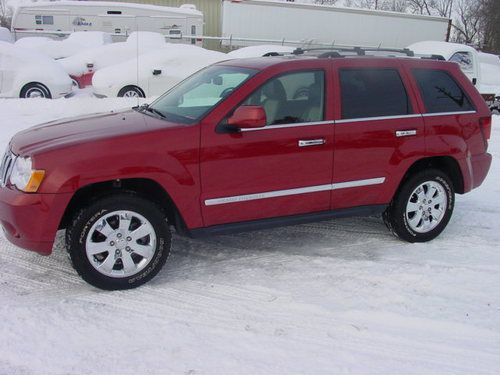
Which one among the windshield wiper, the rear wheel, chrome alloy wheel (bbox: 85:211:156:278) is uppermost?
the windshield wiper

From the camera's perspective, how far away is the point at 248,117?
13.0 ft

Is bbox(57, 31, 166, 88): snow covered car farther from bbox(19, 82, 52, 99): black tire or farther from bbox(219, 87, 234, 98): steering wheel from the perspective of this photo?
bbox(219, 87, 234, 98): steering wheel

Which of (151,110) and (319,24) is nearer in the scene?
(151,110)

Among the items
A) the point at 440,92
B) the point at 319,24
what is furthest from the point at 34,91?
the point at 319,24

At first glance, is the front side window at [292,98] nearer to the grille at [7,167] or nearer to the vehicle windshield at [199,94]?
the vehicle windshield at [199,94]

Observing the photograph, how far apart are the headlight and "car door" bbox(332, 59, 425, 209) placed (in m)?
2.36

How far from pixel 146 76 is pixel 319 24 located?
10.3 m

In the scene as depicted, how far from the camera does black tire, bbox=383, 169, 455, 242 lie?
491 centimetres

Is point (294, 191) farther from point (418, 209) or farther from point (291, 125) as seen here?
point (418, 209)

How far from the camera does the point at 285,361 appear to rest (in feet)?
10.3

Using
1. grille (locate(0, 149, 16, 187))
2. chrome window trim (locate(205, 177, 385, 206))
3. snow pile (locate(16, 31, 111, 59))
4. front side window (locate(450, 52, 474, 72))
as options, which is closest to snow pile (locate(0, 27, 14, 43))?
snow pile (locate(16, 31, 111, 59))

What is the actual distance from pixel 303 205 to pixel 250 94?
1.04 metres

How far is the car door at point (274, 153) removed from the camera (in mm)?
4055

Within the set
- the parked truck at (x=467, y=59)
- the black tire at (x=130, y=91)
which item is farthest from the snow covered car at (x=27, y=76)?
the parked truck at (x=467, y=59)
